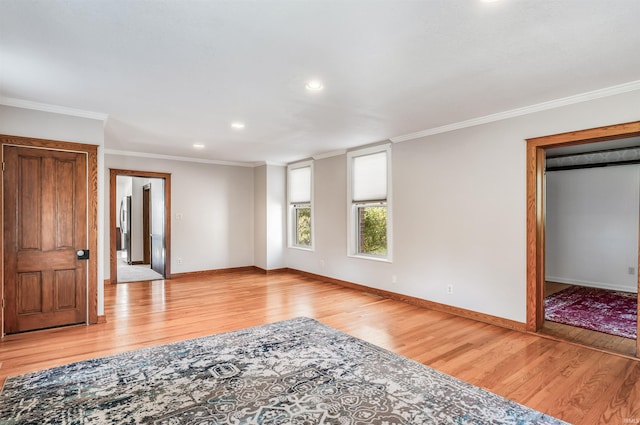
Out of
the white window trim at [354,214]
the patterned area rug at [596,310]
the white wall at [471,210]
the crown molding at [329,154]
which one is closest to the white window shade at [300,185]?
the crown molding at [329,154]

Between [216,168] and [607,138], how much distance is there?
683cm

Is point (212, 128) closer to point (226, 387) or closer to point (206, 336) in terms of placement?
point (206, 336)

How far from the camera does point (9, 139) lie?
366cm

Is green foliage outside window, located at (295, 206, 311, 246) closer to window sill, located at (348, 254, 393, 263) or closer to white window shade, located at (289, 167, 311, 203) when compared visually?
white window shade, located at (289, 167, 311, 203)

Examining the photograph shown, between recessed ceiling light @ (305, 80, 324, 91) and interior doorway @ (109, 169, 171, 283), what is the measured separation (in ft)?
16.2

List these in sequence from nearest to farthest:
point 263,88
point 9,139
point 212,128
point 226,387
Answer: point 226,387, point 263,88, point 9,139, point 212,128

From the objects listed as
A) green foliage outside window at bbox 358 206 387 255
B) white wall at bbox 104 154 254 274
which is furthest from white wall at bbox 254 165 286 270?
green foliage outside window at bbox 358 206 387 255

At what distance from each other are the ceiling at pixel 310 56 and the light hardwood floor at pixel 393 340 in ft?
8.43

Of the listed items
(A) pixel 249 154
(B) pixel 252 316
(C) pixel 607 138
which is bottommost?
(B) pixel 252 316

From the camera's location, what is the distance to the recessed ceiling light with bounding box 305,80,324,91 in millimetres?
3119

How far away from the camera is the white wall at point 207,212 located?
23.5 feet

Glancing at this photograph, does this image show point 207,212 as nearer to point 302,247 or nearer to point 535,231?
point 302,247

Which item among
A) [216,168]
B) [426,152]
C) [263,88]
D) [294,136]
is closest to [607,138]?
[426,152]

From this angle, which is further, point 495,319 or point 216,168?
point 216,168
